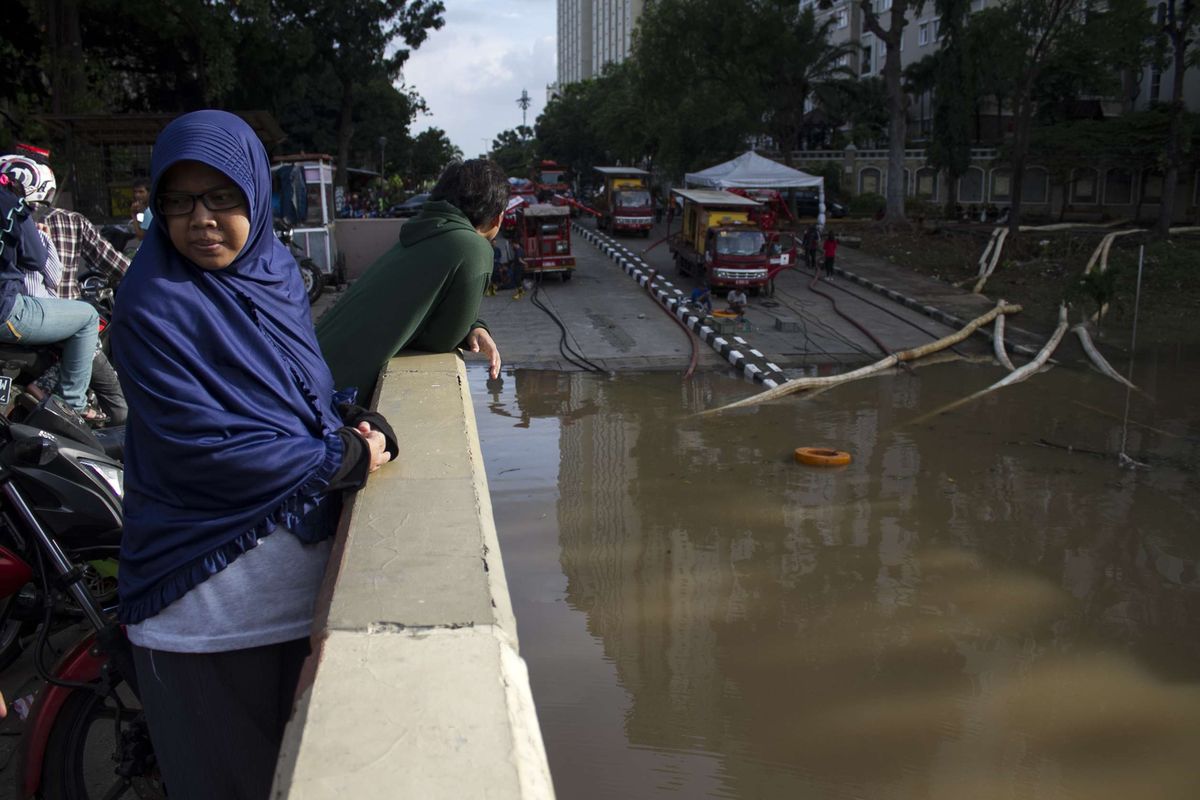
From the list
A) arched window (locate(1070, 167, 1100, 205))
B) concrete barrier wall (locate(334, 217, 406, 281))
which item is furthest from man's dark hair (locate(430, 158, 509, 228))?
arched window (locate(1070, 167, 1100, 205))

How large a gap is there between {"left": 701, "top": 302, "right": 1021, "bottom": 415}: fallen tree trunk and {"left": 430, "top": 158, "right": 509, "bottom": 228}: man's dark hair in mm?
9629

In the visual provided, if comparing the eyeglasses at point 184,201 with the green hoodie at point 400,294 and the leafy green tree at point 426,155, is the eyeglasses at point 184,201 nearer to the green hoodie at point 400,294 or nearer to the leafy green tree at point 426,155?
the green hoodie at point 400,294

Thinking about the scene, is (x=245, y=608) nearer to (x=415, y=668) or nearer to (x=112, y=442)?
(x=415, y=668)

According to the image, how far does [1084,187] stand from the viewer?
138 feet

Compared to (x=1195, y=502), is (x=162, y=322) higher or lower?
higher

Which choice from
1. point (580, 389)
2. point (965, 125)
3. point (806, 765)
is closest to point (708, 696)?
point (806, 765)

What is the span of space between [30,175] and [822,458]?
776cm

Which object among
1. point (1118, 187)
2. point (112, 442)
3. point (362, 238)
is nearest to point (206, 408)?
point (112, 442)

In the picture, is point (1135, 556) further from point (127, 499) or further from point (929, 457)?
point (127, 499)

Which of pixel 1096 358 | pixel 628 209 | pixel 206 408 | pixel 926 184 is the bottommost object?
pixel 1096 358

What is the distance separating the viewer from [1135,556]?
816 cm

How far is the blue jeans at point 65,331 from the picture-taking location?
4.80 m

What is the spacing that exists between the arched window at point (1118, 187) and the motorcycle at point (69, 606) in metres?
44.0

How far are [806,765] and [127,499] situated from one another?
13.4 feet
